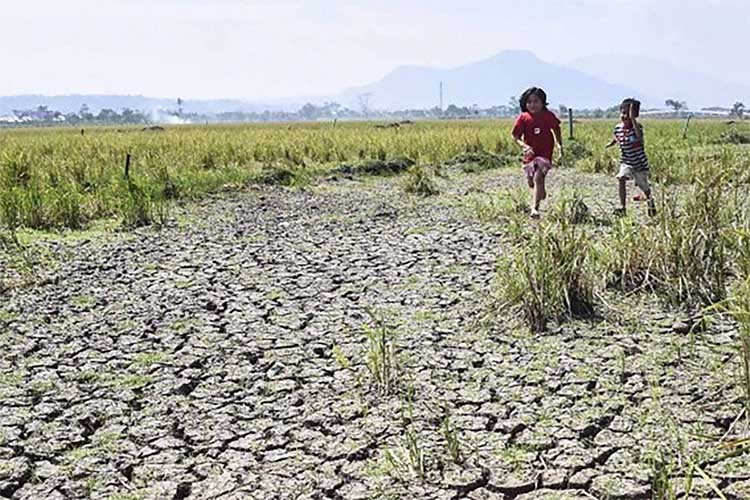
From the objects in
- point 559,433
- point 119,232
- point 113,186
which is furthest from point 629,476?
point 113,186

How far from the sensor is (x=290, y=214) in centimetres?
980

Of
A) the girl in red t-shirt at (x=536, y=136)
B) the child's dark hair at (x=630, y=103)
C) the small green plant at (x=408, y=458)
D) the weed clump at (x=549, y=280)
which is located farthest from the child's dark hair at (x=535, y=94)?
the small green plant at (x=408, y=458)

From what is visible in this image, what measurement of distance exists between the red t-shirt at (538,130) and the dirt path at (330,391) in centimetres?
218

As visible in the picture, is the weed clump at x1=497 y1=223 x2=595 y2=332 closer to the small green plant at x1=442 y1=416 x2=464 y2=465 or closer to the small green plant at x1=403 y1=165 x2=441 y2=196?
the small green plant at x1=442 y1=416 x2=464 y2=465

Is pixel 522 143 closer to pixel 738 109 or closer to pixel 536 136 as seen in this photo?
pixel 536 136

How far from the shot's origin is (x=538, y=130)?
309 inches

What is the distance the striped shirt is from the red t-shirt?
2.28 ft

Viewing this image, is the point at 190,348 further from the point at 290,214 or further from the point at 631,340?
the point at 290,214

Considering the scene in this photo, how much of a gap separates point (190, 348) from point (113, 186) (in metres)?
6.41

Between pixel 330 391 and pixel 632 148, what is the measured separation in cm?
535

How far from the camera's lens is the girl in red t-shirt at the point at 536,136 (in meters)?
7.79

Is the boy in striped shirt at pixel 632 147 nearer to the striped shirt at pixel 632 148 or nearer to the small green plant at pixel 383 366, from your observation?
the striped shirt at pixel 632 148

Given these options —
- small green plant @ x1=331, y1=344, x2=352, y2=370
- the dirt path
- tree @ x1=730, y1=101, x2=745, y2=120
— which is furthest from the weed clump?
tree @ x1=730, y1=101, x2=745, y2=120

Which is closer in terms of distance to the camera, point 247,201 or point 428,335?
point 428,335
